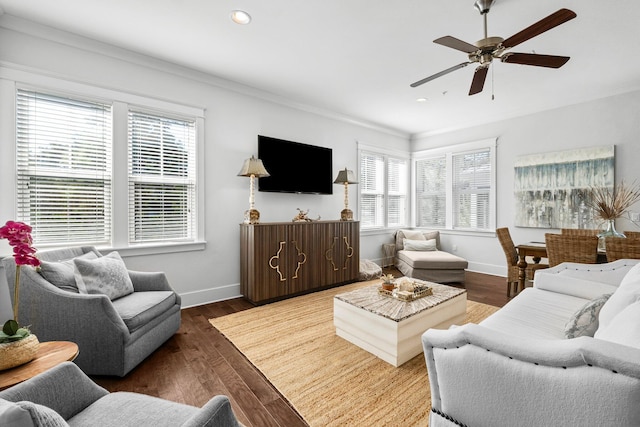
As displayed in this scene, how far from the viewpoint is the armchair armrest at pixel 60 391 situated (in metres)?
0.88

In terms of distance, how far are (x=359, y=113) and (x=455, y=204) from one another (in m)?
2.64

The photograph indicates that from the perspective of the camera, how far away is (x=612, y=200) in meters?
3.79

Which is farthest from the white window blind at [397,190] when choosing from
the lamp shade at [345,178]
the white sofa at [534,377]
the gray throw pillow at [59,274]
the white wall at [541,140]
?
the gray throw pillow at [59,274]

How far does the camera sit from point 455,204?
5.59 meters

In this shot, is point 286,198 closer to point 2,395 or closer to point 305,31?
point 305,31

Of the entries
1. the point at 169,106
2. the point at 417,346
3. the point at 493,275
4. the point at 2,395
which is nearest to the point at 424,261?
the point at 493,275

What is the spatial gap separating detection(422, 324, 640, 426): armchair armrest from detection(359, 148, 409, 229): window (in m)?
4.37

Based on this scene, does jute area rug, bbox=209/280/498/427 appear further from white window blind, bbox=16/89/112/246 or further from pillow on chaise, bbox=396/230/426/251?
pillow on chaise, bbox=396/230/426/251

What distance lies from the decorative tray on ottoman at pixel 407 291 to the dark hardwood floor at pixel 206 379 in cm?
124

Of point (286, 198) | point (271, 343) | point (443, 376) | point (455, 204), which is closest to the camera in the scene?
point (443, 376)

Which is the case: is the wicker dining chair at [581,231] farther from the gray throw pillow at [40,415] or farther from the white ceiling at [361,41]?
the gray throw pillow at [40,415]

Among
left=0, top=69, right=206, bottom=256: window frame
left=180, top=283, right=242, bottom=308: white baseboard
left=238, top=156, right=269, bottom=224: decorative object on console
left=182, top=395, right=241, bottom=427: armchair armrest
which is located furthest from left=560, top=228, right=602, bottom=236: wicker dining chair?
left=0, top=69, right=206, bottom=256: window frame

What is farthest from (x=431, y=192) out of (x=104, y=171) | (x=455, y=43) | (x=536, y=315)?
(x=104, y=171)

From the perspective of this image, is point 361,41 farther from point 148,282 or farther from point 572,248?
point 572,248
